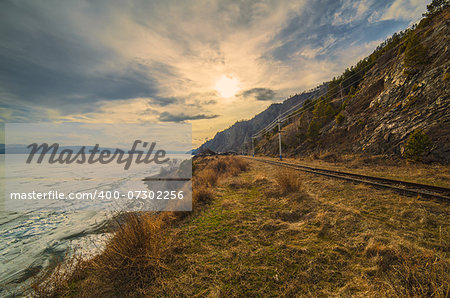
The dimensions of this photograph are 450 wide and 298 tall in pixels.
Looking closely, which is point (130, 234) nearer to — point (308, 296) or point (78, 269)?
point (78, 269)

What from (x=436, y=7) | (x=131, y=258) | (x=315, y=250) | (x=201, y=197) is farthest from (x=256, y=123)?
(x=131, y=258)

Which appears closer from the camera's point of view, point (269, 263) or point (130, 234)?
point (269, 263)

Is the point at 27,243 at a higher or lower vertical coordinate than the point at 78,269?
lower

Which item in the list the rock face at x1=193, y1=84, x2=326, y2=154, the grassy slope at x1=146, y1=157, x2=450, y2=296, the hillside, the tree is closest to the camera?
the grassy slope at x1=146, y1=157, x2=450, y2=296

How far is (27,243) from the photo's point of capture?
7.27 m

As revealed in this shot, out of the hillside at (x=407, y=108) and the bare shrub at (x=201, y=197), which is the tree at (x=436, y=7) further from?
the bare shrub at (x=201, y=197)

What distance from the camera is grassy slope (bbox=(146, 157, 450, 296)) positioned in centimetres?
227

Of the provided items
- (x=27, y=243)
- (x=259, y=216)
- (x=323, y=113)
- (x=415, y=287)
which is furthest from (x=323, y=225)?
(x=323, y=113)

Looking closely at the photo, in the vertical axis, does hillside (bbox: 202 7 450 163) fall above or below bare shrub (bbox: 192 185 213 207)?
above

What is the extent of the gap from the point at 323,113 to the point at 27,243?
3935 cm

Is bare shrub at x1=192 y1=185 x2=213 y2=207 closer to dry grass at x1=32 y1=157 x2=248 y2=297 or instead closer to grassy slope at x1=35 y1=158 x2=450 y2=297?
grassy slope at x1=35 y1=158 x2=450 y2=297

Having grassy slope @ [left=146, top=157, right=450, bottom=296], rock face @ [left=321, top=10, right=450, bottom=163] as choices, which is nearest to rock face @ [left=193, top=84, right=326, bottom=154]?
rock face @ [left=321, top=10, right=450, bottom=163]

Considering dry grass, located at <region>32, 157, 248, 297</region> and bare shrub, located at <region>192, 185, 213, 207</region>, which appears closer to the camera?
dry grass, located at <region>32, 157, 248, 297</region>

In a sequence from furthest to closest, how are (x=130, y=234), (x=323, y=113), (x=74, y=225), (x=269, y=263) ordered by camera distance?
(x=323, y=113), (x=74, y=225), (x=130, y=234), (x=269, y=263)
